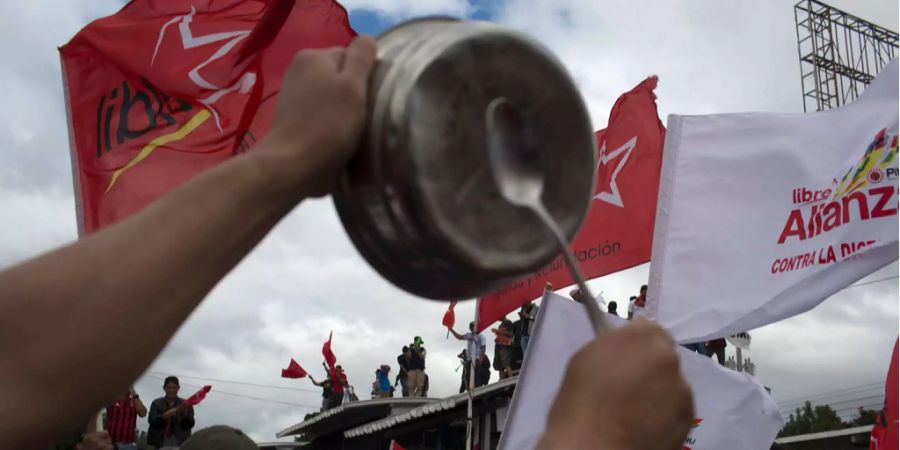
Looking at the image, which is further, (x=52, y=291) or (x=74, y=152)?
(x=74, y=152)

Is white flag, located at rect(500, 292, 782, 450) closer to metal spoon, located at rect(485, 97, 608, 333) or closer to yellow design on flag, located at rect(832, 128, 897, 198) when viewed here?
yellow design on flag, located at rect(832, 128, 897, 198)

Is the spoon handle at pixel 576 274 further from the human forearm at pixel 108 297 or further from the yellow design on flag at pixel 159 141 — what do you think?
the yellow design on flag at pixel 159 141

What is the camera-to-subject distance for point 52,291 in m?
1.12

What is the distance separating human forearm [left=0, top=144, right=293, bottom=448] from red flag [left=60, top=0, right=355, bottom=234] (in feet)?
19.3

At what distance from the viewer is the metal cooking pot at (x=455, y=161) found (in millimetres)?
1292

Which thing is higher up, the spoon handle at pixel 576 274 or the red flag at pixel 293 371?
the red flag at pixel 293 371

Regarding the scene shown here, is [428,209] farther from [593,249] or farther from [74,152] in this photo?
[593,249]

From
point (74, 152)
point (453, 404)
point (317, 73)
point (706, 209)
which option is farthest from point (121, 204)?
point (453, 404)

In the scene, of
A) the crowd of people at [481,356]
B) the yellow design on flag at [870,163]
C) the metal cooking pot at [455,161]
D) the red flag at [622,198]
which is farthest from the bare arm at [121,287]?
the crowd of people at [481,356]

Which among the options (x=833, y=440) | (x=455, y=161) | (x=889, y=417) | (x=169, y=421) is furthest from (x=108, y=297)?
(x=833, y=440)

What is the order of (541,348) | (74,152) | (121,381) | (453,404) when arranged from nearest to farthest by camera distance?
(121,381)
(541,348)
(74,152)
(453,404)

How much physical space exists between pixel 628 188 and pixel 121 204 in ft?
19.2

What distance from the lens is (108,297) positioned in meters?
1.11

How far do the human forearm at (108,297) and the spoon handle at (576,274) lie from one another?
0.38 meters
